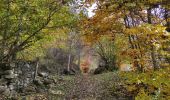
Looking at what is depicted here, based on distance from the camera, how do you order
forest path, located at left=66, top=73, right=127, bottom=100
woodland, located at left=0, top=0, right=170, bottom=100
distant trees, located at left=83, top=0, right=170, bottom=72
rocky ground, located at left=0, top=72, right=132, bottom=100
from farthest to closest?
forest path, located at left=66, top=73, right=127, bottom=100 → rocky ground, located at left=0, top=72, right=132, bottom=100 → distant trees, located at left=83, top=0, right=170, bottom=72 → woodland, located at left=0, top=0, right=170, bottom=100

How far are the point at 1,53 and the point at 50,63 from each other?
26.5 metres

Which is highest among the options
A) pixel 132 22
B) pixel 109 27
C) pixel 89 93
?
pixel 132 22

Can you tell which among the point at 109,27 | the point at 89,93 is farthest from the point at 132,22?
the point at 89,93

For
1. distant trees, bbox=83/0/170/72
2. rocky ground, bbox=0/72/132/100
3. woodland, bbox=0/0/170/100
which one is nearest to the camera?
woodland, bbox=0/0/170/100

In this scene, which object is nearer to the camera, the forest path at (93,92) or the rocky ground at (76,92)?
the rocky ground at (76,92)

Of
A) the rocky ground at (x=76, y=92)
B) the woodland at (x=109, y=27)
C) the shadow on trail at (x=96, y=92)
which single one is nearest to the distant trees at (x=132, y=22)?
the woodland at (x=109, y=27)

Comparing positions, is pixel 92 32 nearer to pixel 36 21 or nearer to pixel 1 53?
pixel 36 21

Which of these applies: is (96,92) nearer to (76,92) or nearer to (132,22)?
(76,92)

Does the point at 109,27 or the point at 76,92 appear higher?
the point at 109,27

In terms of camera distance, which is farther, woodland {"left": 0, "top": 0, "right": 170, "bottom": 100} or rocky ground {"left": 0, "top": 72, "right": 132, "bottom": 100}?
rocky ground {"left": 0, "top": 72, "right": 132, "bottom": 100}

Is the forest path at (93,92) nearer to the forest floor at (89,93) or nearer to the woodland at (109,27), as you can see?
the forest floor at (89,93)

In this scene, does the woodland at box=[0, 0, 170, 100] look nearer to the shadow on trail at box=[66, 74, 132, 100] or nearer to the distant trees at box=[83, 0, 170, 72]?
the distant trees at box=[83, 0, 170, 72]

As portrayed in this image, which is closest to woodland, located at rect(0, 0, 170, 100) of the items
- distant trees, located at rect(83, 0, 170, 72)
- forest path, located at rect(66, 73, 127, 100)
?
distant trees, located at rect(83, 0, 170, 72)

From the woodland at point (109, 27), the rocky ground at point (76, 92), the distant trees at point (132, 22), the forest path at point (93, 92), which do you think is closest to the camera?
the woodland at point (109, 27)
